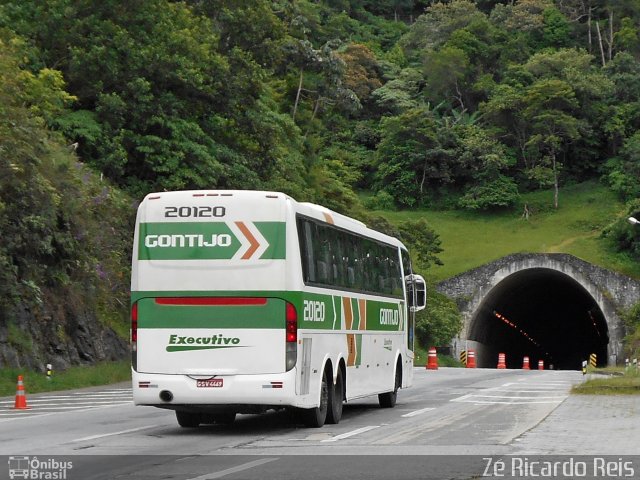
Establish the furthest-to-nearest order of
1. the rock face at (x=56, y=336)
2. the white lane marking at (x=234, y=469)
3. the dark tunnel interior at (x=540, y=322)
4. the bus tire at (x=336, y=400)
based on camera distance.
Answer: the dark tunnel interior at (x=540, y=322)
the rock face at (x=56, y=336)
the bus tire at (x=336, y=400)
the white lane marking at (x=234, y=469)

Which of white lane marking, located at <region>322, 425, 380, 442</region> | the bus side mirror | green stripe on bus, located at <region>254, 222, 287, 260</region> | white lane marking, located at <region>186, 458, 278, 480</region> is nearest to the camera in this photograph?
white lane marking, located at <region>186, 458, 278, 480</region>

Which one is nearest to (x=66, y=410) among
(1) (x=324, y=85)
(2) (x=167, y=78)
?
(2) (x=167, y=78)

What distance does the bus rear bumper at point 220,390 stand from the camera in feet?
53.7

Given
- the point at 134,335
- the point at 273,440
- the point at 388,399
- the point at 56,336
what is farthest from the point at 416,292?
the point at 56,336

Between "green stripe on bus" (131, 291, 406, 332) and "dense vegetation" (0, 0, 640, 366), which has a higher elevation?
"dense vegetation" (0, 0, 640, 366)

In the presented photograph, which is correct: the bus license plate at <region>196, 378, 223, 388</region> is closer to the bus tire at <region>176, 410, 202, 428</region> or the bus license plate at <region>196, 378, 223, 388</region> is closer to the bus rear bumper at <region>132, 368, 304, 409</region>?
the bus rear bumper at <region>132, 368, 304, 409</region>

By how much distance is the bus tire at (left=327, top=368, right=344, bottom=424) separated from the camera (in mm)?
18516

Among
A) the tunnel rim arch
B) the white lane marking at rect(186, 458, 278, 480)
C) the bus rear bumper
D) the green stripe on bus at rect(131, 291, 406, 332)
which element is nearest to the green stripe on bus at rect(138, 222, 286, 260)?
the green stripe on bus at rect(131, 291, 406, 332)

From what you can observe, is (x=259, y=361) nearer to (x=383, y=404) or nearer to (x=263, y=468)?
(x=263, y=468)

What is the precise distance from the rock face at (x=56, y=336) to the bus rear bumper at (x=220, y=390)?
546 inches

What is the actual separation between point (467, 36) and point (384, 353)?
8319 centimetres

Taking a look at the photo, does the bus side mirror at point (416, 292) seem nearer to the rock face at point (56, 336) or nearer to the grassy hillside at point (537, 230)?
the rock face at point (56, 336)

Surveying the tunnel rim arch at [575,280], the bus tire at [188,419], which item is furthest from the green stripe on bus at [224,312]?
the tunnel rim arch at [575,280]

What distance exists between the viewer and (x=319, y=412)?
58.8 ft
